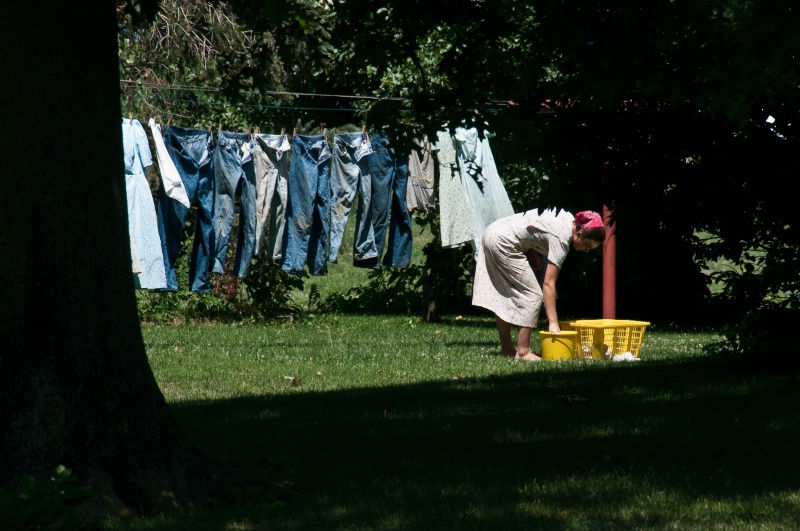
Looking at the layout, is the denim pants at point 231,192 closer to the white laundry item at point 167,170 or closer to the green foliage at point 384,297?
the white laundry item at point 167,170

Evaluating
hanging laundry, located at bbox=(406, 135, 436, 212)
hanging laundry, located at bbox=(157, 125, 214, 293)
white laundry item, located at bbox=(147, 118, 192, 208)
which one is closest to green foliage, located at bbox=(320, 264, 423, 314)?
hanging laundry, located at bbox=(406, 135, 436, 212)

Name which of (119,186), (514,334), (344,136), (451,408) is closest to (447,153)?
(344,136)

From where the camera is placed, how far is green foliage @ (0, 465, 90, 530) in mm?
4199

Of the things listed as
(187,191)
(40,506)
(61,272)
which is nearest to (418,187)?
(187,191)

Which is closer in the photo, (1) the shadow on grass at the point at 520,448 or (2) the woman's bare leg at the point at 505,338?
(1) the shadow on grass at the point at 520,448

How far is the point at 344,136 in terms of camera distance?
1336cm

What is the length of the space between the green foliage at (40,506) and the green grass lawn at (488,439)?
0.73 ft

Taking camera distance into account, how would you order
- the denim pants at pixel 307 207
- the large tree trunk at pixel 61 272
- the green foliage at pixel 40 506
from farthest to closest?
the denim pants at pixel 307 207
the large tree trunk at pixel 61 272
the green foliage at pixel 40 506

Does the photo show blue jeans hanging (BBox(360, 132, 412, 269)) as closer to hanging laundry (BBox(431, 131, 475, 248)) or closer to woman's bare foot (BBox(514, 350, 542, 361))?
hanging laundry (BBox(431, 131, 475, 248))

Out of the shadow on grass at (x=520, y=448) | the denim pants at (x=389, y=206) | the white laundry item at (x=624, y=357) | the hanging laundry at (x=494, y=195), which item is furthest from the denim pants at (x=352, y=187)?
the shadow on grass at (x=520, y=448)

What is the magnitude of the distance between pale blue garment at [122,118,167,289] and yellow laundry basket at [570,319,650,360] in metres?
4.96

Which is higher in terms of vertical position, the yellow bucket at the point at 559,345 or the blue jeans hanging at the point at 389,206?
the blue jeans hanging at the point at 389,206

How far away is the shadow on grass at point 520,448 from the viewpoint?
15.4 ft

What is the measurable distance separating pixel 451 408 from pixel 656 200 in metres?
2.24
